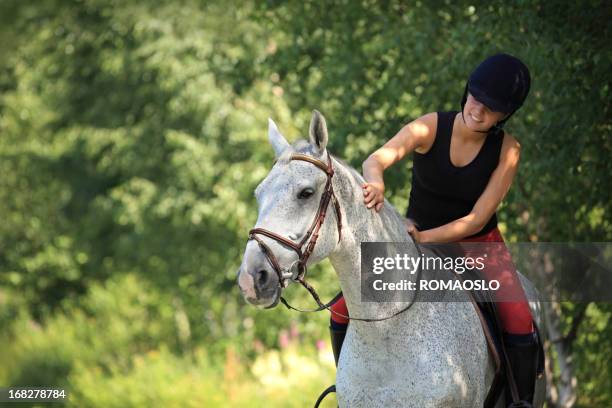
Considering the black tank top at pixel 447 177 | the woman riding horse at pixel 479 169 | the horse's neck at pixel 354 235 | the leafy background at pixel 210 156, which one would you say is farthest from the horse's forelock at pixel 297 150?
the leafy background at pixel 210 156

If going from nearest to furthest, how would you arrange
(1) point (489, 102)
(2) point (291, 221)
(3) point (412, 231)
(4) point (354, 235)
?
(2) point (291, 221) < (4) point (354, 235) < (3) point (412, 231) < (1) point (489, 102)

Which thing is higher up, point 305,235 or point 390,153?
point 390,153

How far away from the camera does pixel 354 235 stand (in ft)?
14.2

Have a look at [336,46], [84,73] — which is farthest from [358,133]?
[84,73]

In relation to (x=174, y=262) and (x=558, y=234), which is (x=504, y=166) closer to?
(x=558, y=234)

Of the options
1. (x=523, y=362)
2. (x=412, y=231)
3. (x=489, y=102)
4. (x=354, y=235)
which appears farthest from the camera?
(x=523, y=362)

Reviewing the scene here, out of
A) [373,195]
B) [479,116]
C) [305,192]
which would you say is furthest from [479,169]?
[305,192]

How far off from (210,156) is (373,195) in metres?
9.35

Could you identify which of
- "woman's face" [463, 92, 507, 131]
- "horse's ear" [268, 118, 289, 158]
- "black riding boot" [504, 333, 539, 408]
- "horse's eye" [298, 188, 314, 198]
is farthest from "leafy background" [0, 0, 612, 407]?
"horse's eye" [298, 188, 314, 198]

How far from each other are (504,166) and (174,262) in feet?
36.1

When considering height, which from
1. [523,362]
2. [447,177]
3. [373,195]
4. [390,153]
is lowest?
[523,362]

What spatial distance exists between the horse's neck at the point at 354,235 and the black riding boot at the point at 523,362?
82 centimetres

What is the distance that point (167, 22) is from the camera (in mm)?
14180

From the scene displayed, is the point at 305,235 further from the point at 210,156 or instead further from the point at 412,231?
the point at 210,156
